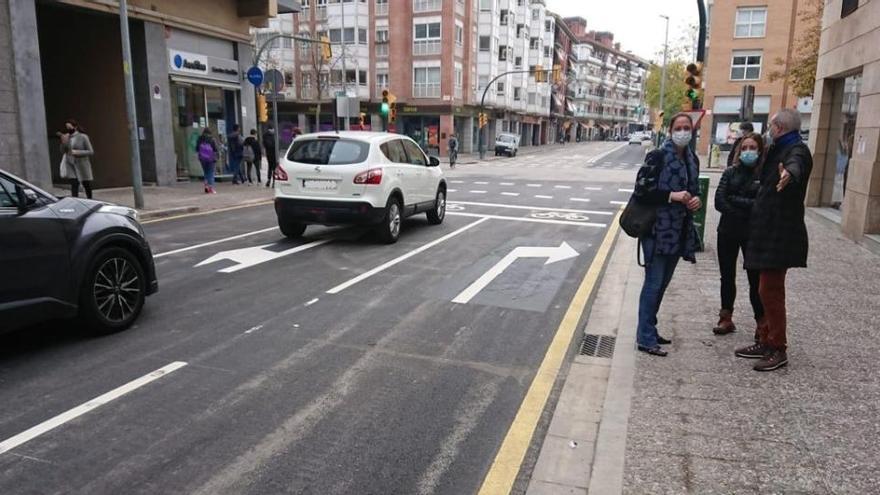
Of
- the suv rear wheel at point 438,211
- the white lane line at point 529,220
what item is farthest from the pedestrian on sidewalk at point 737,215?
the white lane line at point 529,220

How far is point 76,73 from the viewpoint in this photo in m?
18.9

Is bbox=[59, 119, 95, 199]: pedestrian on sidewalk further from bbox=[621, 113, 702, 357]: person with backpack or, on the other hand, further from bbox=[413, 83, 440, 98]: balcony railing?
bbox=[413, 83, 440, 98]: balcony railing

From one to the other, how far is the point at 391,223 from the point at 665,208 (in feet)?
19.0

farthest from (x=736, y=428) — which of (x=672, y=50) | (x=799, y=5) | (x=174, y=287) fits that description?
(x=672, y=50)

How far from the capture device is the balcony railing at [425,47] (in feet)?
164

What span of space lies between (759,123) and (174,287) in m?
45.8

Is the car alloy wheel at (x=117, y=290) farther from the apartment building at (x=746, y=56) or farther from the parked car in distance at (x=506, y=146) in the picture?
the parked car in distance at (x=506, y=146)

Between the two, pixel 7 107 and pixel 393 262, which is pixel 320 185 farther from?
pixel 7 107

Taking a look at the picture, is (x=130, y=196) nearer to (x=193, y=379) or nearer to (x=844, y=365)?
(x=193, y=379)

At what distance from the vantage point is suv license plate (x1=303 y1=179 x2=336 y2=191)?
9633 mm

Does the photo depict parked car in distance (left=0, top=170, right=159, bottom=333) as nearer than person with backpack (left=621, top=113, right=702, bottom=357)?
Yes

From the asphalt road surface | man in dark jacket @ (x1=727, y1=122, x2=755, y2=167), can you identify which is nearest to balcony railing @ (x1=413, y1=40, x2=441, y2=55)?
man in dark jacket @ (x1=727, y1=122, x2=755, y2=167)

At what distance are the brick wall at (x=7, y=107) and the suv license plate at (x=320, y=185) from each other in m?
8.12

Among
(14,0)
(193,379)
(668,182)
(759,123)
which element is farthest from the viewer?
(759,123)
